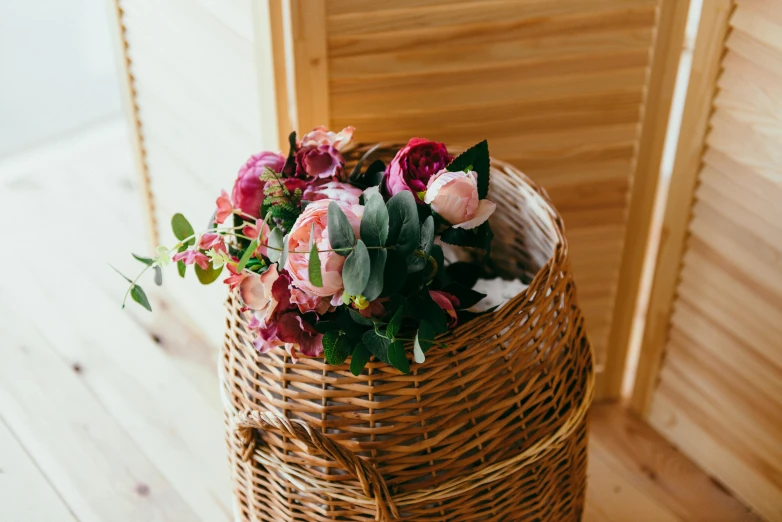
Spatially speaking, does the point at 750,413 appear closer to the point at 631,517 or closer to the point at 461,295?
the point at 631,517

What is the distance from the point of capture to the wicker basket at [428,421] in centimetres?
86

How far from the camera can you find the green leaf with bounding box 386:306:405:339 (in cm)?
80

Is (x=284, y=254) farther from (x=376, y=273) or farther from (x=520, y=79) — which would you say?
(x=520, y=79)

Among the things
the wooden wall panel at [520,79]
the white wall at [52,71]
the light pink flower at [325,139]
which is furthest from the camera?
the white wall at [52,71]

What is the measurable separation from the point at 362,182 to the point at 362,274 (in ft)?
0.89

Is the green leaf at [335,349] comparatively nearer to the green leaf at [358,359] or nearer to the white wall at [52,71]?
the green leaf at [358,359]

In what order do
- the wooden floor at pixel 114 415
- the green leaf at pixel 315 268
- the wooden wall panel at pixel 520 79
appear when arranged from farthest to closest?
the wooden floor at pixel 114 415, the wooden wall panel at pixel 520 79, the green leaf at pixel 315 268

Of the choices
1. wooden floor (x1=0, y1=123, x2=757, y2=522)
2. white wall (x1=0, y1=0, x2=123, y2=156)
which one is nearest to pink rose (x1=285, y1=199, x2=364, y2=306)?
wooden floor (x1=0, y1=123, x2=757, y2=522)

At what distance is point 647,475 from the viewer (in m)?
1.38

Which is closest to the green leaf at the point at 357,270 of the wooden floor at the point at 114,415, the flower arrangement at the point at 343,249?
the flower arrangement at the point at 343,249

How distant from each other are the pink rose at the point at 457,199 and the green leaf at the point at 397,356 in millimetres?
145

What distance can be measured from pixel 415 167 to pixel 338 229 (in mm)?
166

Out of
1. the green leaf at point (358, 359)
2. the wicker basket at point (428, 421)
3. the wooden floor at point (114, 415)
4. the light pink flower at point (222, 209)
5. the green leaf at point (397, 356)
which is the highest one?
the light pink flower at point (222, 209)

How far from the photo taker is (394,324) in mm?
802
